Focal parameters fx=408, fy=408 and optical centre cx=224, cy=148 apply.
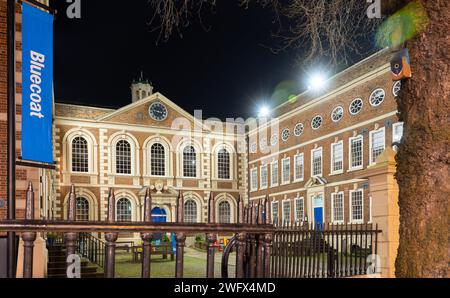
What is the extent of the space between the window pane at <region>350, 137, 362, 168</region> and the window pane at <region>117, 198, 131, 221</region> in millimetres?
16928

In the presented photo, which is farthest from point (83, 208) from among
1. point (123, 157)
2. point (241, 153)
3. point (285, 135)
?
point (285, 135)

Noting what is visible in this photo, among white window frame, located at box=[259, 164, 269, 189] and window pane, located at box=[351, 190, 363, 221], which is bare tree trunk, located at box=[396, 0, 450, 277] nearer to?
window pane, located at box=[351, 190, 363, 221]

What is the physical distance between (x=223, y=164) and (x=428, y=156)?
105 feet

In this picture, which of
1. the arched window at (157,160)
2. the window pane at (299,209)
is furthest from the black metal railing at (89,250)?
the arched window at (157,160)

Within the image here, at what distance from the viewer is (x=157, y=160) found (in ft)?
106

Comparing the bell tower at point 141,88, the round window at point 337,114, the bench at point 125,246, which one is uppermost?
the bell tower at point 141,88

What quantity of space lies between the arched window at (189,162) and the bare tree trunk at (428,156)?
30.2 m

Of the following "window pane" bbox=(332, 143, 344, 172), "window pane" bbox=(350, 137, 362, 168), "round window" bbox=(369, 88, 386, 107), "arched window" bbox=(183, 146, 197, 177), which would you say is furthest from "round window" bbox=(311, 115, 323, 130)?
"arched window" bbox=(183, 146, 197, 177)

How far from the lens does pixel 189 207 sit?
109 feet

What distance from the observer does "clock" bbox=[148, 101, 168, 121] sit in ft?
105

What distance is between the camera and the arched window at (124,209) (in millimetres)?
30766

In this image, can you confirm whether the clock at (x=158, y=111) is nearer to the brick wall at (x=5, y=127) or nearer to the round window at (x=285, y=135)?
the round window at (x=285, y=135)

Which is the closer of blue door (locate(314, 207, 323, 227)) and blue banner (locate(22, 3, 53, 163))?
blue banner (locate(22, 3, 53, 163))

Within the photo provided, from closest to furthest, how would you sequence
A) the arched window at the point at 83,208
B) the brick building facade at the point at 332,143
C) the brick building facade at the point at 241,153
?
the brick building facade at the point at 332,143, the brick building facade at the point at 241,153, the arched window at the point at 83,208
